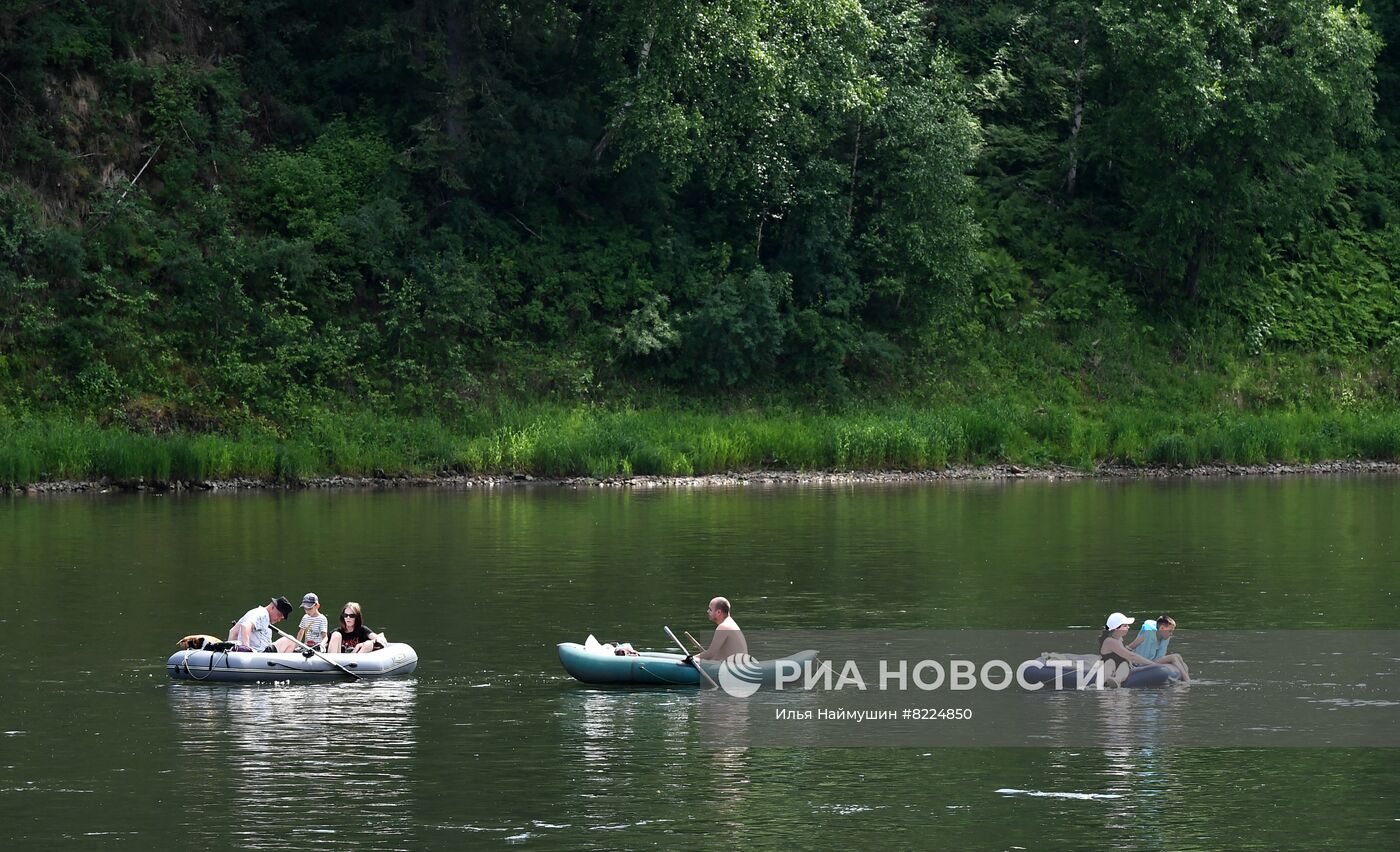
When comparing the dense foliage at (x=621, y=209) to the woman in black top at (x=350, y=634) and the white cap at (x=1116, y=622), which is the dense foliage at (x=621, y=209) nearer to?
the woman in black top at (x=350, y=634)

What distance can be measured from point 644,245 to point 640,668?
35884mm

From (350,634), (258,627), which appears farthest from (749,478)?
(258,627)

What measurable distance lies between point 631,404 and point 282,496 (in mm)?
11526

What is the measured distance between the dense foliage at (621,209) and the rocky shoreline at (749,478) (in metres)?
2.25

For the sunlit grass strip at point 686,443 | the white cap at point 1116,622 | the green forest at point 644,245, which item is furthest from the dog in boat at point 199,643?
the green forest at point 644,245

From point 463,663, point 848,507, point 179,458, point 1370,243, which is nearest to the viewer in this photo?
point 463,663

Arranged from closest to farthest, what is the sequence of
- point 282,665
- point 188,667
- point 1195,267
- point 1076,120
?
point 188,667 → point 282,665 → point 1195,267 → point 1076,120

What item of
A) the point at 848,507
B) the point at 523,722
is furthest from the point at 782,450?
the point at 523,722

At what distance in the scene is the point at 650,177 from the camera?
191ft

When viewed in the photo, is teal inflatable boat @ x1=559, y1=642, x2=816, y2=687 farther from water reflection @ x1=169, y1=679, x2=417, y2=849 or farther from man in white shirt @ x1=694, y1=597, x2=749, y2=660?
water reflection @ x1=169, y1=679, x2=417, y2=849

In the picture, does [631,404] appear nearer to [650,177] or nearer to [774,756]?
[650,177]

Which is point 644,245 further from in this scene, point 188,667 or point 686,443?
point 188,667

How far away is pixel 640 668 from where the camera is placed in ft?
74.6

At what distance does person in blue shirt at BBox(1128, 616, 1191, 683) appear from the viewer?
22.5 meters
